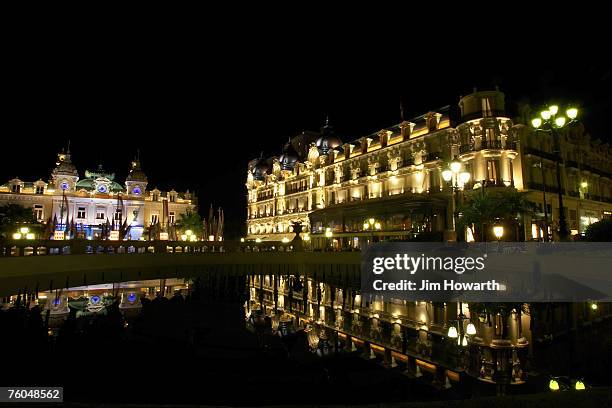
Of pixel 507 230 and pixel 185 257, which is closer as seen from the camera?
pixel 507 230

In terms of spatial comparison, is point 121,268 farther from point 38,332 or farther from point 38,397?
point 38,397

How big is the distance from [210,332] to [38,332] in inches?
172

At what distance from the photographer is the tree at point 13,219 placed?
42.9 m

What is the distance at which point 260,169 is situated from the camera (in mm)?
75062

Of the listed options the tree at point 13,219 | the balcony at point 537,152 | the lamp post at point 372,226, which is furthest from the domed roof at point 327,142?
the tree at point 13,219

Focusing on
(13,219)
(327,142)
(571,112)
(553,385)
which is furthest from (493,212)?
(13,219)

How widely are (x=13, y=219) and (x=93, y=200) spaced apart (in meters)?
24.4

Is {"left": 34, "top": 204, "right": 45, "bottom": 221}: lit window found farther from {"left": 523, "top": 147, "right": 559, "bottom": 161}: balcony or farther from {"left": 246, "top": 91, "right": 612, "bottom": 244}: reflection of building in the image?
{"left": 523, "top": 147, "right": 559, "bottom": 161}: balcony

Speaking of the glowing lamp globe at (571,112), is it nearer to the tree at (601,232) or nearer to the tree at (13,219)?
the tree at (601,232)

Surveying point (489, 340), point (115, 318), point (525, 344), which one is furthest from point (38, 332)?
point (525, 344)

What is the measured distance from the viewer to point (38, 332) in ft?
32.8

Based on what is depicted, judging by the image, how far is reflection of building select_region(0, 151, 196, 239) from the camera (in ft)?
213

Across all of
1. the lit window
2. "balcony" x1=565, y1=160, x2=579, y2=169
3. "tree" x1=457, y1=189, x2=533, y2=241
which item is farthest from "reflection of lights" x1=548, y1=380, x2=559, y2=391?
the lit window

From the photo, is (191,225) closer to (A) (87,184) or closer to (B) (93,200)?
(B) (93,200)
